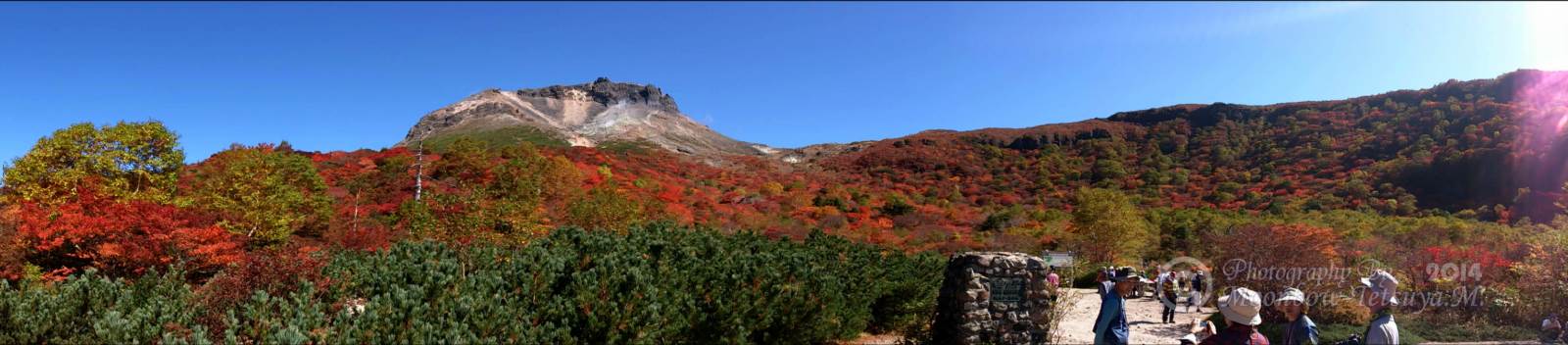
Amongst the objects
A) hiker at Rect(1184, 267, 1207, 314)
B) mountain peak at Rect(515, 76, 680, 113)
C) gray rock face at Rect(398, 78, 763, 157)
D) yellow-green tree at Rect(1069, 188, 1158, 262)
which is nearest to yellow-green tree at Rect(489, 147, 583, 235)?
hiker at Rect(1184, 267, 1207, 314)

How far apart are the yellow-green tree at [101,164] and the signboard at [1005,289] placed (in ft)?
63.4

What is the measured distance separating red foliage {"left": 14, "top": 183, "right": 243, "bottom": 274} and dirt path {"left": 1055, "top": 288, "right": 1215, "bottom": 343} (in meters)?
16.2

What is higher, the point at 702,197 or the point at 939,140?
the point at 939,140

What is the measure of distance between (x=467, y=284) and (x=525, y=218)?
9.36 metres

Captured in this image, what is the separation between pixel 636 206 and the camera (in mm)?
18141

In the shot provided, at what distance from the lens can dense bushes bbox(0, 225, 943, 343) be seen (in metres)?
4.19

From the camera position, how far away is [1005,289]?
920 centimetres

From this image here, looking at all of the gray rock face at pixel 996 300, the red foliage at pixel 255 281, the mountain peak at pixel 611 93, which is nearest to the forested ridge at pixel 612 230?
the red foliage at pixel 255 281

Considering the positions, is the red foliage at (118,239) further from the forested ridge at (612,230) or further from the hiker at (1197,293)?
the hiker at (1197,293)

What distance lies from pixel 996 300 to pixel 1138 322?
6856 mm

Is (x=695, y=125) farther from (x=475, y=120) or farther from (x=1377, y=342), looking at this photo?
(x=1377, y=342)

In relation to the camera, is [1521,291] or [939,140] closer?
[1521,291]

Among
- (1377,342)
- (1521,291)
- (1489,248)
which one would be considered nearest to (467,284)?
(1377,342)

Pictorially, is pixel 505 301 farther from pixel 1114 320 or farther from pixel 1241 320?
pixel 1114 320
